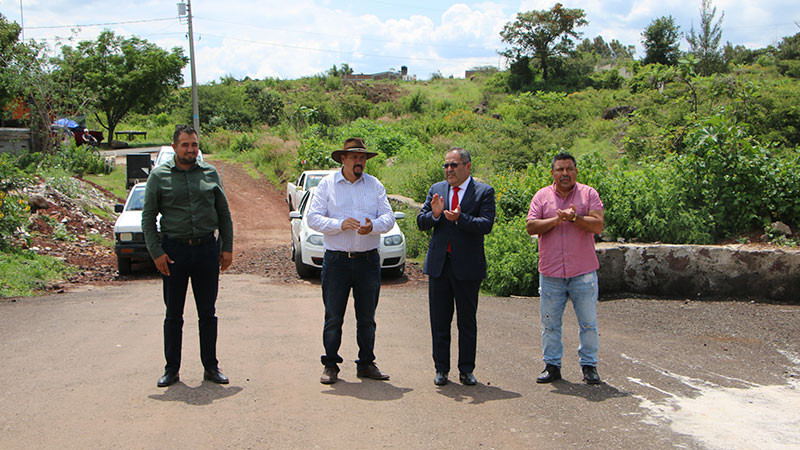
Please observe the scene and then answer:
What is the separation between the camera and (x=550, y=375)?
5.46 m

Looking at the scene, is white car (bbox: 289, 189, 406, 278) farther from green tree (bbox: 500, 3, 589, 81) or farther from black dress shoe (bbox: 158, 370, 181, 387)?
green tree (bbox: 500, 3, 589, 81)

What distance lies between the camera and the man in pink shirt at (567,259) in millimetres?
5387

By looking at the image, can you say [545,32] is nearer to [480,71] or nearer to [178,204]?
[480,71]

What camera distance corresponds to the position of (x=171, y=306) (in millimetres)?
5160

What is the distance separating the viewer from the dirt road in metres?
4.25

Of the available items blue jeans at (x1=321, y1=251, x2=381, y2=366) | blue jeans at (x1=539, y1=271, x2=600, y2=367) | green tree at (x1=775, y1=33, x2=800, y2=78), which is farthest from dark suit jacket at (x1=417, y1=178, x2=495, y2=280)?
green tree at (x1=775, y1=33, x2=800, y2=78)

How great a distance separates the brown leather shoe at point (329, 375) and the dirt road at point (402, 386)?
95 mm

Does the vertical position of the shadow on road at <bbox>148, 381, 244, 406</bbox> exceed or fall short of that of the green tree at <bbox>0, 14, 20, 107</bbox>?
it falls short

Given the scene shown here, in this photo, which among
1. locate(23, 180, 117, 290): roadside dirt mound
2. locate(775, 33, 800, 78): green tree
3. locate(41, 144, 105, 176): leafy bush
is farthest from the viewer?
locate(775, 33, 800, 78): green tree

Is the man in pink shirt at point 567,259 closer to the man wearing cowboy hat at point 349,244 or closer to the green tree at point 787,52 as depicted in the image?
the man wearing cowboy hat at point 349,244

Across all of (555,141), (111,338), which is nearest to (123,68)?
(555,141)

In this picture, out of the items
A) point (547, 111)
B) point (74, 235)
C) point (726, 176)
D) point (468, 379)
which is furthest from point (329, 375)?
point (547, 111)

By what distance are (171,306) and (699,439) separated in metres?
3.90

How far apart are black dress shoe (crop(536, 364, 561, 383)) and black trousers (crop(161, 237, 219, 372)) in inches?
106
